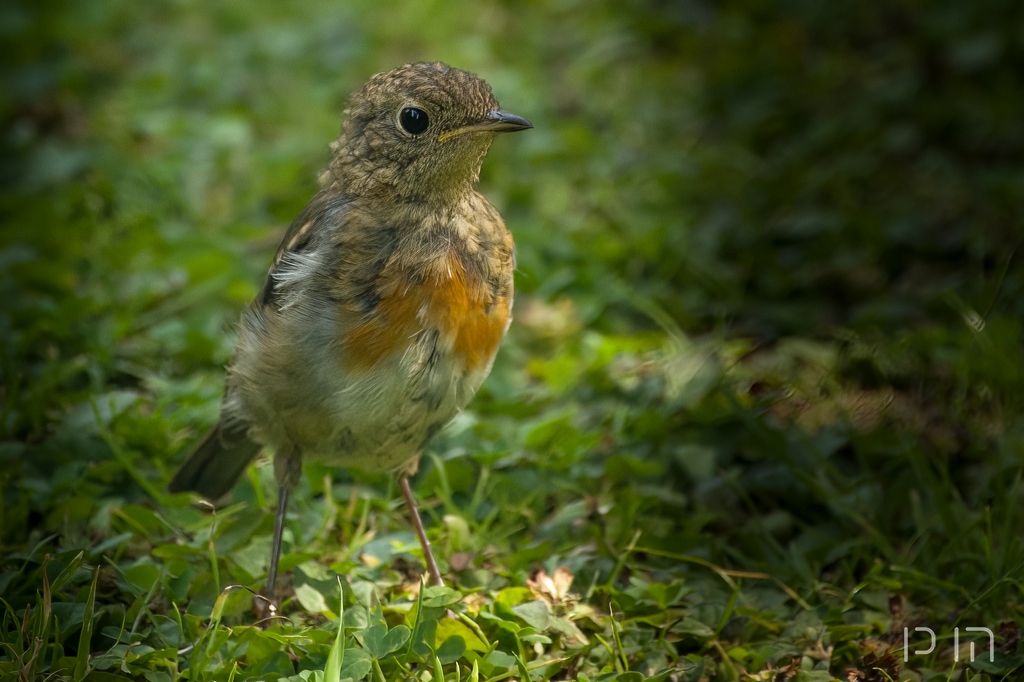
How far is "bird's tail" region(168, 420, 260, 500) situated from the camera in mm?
4090

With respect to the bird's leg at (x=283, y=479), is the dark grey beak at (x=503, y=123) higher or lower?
higher

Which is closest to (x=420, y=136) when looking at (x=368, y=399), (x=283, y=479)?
(x=368, y=399)

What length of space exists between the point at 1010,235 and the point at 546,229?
2.36 meters

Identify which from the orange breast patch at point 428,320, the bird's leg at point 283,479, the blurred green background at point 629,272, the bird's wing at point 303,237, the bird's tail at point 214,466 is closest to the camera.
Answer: the orange breast patch at point 428,320

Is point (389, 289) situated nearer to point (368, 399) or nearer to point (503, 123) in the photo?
point (368, 399)

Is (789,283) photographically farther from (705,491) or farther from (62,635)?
(62,635)

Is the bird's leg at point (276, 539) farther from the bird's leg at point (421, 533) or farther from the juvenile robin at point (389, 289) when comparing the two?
the bird's leg at point (421, 533)

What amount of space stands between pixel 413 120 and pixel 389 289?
562 mm

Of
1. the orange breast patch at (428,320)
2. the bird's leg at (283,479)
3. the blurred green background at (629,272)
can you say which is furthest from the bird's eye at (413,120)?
the blurred green background at (629,272)

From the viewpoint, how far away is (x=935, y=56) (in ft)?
22.2

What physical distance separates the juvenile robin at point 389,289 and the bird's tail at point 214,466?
0.38m

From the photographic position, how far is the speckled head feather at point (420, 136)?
3514 millimetres

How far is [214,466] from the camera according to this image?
4.14m

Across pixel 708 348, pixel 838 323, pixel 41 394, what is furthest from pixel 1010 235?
pixel 41 394
